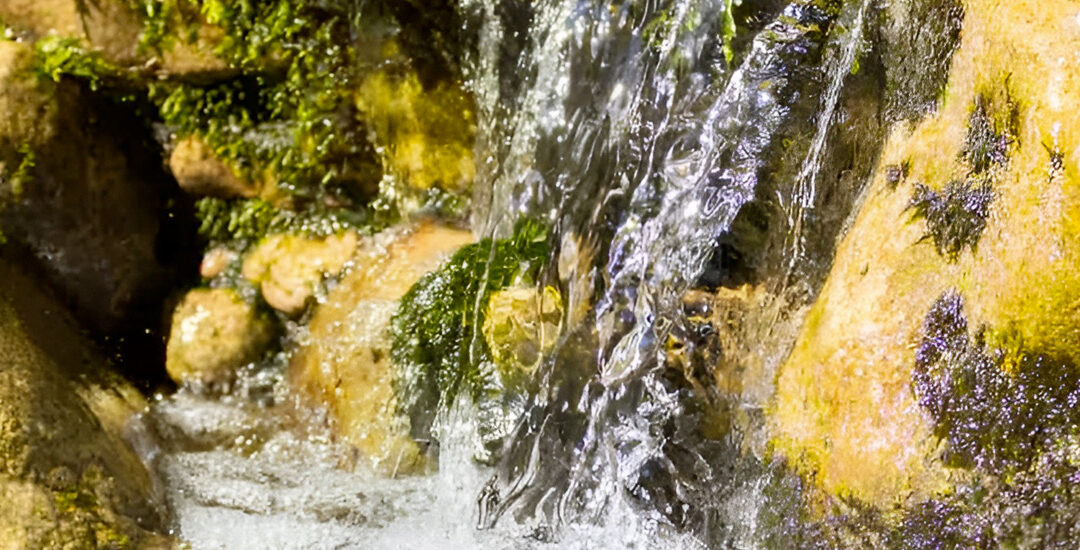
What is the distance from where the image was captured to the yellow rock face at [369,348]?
286cm

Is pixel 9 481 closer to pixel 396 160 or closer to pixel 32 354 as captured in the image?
pixel 32 354

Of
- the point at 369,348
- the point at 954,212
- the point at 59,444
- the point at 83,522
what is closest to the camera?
the point at 954,212

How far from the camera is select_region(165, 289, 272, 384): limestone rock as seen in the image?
318 cm

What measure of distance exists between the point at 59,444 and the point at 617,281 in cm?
145

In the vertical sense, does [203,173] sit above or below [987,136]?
below

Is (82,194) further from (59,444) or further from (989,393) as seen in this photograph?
(989,393)

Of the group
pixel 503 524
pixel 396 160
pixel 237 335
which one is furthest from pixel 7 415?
pixel 396 160

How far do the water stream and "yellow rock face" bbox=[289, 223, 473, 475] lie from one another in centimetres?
11

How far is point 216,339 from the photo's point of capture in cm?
319

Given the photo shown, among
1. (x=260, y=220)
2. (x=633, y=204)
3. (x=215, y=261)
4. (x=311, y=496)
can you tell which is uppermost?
(x=633, y=204)

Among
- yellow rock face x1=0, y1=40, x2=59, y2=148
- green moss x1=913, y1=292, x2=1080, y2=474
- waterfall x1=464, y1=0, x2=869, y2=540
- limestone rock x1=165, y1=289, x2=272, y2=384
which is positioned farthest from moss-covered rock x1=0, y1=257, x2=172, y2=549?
green moss x1=913, y1=292, x2=1080, y2=474

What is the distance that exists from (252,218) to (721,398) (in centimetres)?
173

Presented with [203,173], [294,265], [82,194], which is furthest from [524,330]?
[82,194]

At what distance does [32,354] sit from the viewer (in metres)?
2.59
